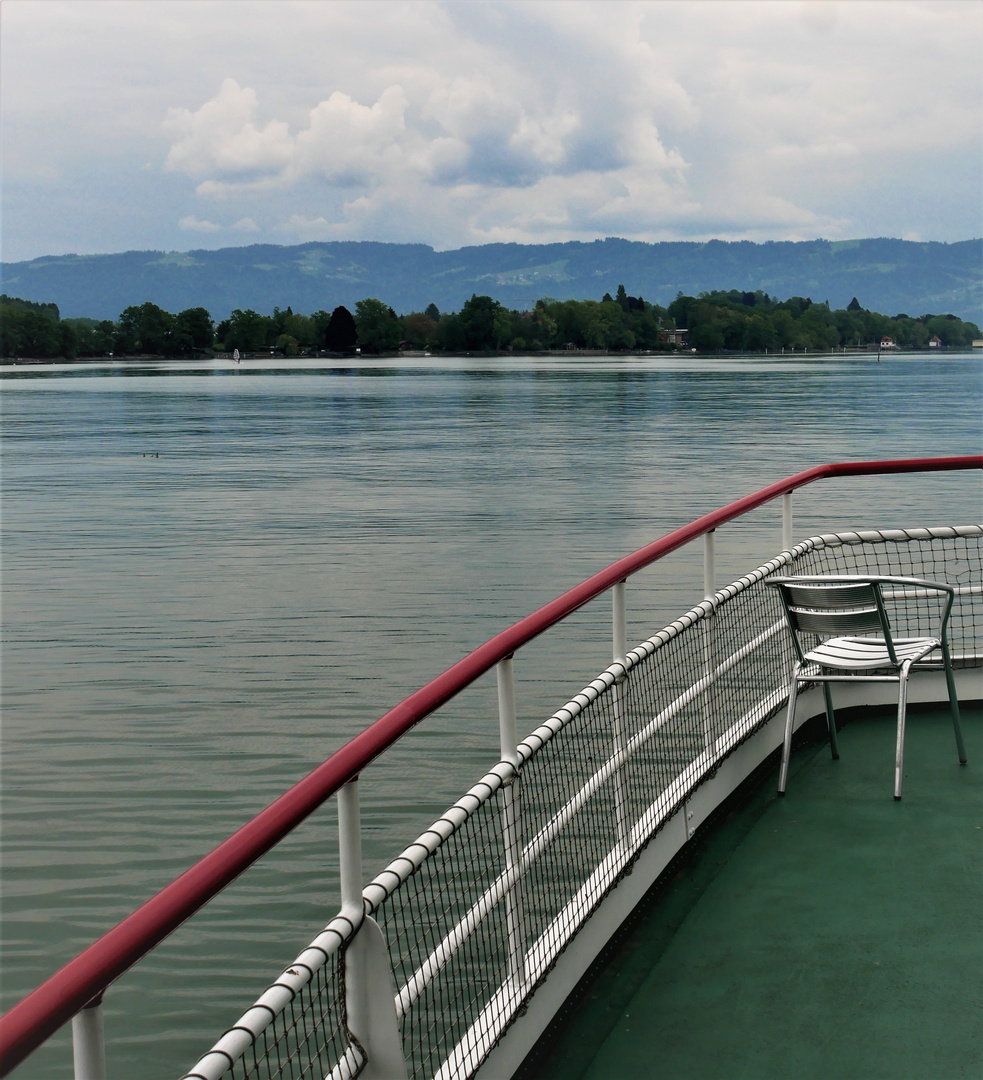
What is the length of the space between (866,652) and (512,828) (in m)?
2.32

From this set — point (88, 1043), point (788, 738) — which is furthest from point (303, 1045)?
point (788, 738)

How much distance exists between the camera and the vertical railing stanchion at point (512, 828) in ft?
8.82

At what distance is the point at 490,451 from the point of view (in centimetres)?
4162

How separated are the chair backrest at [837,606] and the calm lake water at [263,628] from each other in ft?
8.76

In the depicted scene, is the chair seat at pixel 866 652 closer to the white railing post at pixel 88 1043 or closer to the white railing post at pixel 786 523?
the white railing post at pixel 786 523

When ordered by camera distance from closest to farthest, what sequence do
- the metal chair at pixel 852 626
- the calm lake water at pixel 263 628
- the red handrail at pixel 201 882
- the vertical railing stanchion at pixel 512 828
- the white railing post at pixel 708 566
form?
the red handrail at pixel 201 882
the vertical railing stanchion at pixel 512 828
the white railing post at pixel 708 566
the metal chair at pixel 852 626
the calm lake water at pixel 263 628

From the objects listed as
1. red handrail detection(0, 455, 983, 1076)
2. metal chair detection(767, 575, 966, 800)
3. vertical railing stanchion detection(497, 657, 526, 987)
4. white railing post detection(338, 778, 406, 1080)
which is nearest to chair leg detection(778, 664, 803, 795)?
metal chair detection(767, 575, 966, 800)

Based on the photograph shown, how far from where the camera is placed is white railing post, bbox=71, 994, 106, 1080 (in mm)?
1374

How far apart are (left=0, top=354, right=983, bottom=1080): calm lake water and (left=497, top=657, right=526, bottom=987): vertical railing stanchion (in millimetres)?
2277

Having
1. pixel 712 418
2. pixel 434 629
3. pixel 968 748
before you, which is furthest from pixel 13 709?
pixel 712 418

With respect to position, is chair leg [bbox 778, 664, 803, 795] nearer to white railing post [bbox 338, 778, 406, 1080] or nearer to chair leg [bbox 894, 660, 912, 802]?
chair leg [bbox 894, 660, 912, 802]

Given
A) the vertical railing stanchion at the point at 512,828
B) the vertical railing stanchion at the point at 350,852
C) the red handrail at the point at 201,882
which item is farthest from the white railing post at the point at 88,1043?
the vertical railing stanchion at the point at 512,828

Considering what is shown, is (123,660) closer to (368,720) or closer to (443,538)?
(368,720)

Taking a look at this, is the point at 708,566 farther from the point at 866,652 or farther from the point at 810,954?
the point at 810,954
